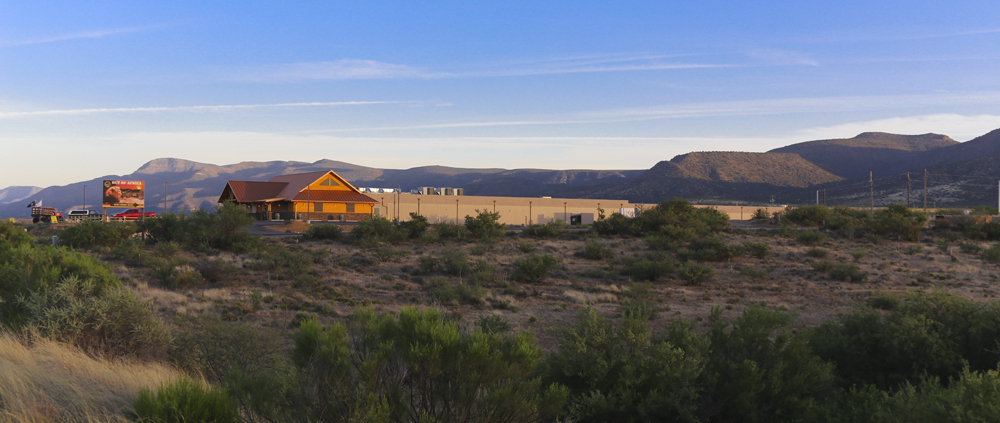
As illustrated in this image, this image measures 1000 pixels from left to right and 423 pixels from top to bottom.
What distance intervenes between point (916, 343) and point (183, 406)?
1009 centimetres

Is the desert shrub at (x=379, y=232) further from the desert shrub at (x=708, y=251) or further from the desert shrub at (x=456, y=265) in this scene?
the desert shrub at (x=708, y=251)

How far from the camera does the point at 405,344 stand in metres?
5.44

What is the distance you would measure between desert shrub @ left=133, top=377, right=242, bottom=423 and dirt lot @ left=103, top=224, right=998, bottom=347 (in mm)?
10059

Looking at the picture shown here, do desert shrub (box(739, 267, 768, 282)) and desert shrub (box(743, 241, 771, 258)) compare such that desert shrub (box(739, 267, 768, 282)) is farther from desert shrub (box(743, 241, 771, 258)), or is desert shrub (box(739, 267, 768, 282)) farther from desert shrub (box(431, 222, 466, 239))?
desert shrub (box(431, 222, 466, 239))

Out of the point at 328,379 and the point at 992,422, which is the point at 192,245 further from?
the point at 992,422

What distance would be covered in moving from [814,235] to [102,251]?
122 feet

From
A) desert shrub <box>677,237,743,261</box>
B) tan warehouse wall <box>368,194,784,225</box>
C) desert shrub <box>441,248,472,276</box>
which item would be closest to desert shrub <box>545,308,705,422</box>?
desert shrub <box>441,248,472,276</box>

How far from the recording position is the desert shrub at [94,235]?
2873 centimetres

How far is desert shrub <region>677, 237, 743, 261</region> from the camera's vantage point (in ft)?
88.9

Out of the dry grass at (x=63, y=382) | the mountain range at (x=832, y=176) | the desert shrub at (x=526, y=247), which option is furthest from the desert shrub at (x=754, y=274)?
the mountain range at (x=832, y=176)

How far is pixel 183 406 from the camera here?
13.5ft

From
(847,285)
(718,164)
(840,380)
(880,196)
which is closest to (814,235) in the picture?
(847,285)

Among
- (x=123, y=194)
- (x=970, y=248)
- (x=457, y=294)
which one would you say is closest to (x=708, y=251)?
(x=457, y=294)

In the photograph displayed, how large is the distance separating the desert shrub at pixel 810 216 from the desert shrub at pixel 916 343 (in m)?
40.3
